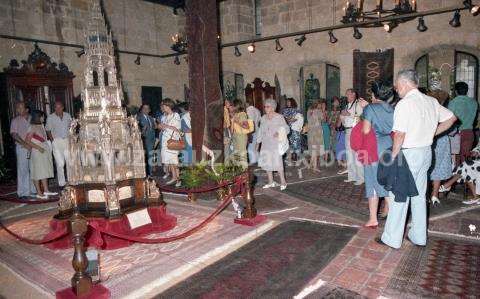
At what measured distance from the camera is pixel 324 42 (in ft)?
41.4

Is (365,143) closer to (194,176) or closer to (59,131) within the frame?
(194,176)

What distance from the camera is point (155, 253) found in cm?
416

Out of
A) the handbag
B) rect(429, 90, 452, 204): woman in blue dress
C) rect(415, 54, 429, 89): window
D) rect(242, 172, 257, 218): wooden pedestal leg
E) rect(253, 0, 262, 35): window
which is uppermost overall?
rect(253, 0, 262, 35): window

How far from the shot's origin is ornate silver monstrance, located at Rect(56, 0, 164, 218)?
183 inches

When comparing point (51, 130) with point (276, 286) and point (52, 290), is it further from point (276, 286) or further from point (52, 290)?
point (276, 286)

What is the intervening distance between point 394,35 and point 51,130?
1077 centimetres

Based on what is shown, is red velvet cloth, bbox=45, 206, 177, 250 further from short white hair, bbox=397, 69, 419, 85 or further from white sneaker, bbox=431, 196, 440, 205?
white sneaker, bbox=431, 196, 440, 205

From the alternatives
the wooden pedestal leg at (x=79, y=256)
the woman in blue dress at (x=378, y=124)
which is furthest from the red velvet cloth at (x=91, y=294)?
the woman in blue dress at (x=378, y=124)

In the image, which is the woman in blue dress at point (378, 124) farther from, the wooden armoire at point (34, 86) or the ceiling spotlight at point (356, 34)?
the wooden armoire at point (34, 86)

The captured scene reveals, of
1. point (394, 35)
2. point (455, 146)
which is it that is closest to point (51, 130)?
point (455, 146)

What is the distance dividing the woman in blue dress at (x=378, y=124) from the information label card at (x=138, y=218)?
3.09 metres

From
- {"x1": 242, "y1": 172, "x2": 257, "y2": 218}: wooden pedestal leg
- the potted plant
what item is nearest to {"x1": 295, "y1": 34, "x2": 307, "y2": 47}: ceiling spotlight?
the potted plant

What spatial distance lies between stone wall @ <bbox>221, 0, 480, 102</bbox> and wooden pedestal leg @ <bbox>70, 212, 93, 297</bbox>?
11189 millimetres

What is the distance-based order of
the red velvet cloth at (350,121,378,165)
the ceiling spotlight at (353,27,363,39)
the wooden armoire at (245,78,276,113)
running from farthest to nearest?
the wooden armoire at (245,78,276,113), the ceiling spotlight at (353,27,363,39), the red velvet cloth at (350,121,378,165)
